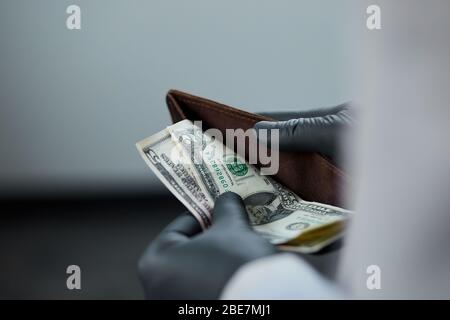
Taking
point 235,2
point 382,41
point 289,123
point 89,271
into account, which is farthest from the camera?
point 235,2

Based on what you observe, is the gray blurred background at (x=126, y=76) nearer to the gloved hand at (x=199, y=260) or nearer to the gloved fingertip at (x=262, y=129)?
the gloved fingertip at (x=262, y=129)

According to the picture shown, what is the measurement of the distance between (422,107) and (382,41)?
0.05 metres

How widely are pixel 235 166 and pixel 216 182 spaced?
0.03 metres

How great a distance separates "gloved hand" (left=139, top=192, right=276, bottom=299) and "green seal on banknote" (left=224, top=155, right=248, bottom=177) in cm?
15

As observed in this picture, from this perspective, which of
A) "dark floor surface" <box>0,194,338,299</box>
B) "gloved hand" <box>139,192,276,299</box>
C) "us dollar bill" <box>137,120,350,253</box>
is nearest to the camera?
"gloved hand" <box>139,192,276,299</box>

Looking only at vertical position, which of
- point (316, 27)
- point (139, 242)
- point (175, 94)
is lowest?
point (139, 242)

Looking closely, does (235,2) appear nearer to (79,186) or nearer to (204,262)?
(79,186)

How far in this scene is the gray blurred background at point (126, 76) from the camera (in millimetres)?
1335

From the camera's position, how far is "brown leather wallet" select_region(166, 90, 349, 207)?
0.57 meters

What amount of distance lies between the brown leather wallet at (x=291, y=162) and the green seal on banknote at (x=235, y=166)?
0.13ft

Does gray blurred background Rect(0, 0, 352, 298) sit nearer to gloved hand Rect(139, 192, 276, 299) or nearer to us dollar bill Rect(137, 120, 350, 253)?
us dollar bill Rect(137, 120, 350, 253)

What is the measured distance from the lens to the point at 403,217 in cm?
31

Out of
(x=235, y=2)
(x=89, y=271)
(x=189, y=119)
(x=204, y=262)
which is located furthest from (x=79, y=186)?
(x=204, y=262)

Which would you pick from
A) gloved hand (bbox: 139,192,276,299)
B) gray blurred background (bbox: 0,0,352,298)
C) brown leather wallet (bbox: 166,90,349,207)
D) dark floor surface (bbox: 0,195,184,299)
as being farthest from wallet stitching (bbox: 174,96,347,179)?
gray blurred background (bbox: 0,0,352,298)
